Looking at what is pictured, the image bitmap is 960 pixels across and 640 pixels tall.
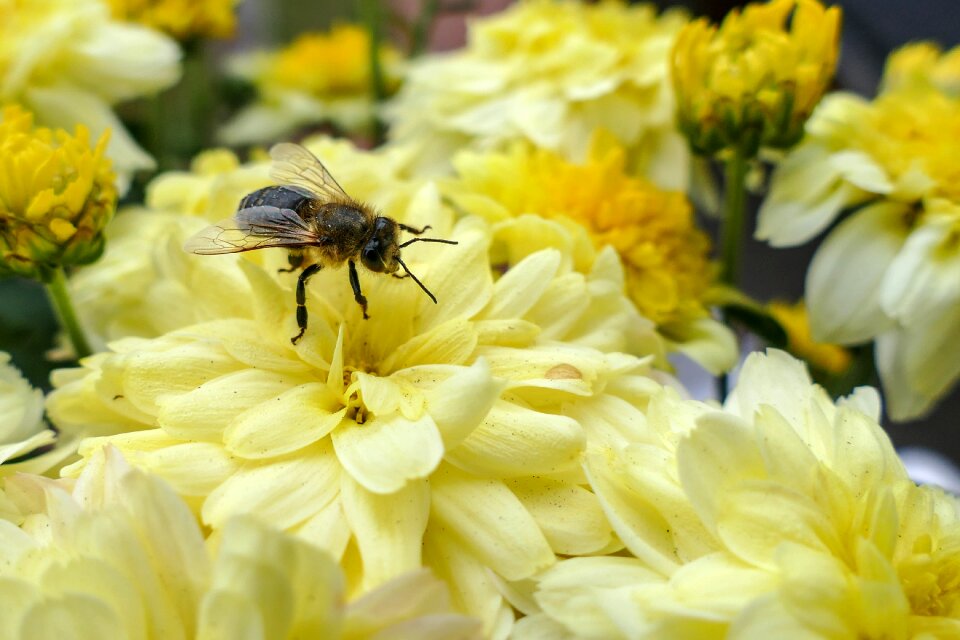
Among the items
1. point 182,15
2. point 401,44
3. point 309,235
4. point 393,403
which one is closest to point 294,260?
point 309,235

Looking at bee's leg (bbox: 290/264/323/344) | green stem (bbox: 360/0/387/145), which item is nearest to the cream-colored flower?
bee's leg (bbox: 290/264/323/344)

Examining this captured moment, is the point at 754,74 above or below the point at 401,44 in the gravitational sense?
above

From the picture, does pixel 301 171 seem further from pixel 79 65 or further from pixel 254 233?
pixel 79 65

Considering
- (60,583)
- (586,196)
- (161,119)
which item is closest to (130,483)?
(60,583)

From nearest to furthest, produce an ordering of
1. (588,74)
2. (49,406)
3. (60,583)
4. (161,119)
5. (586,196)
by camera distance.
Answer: (60,583) → (49,406) → (586,196) → (588,74) → (161,119)

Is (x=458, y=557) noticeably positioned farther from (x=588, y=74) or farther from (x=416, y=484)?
(x=588, y=74)
